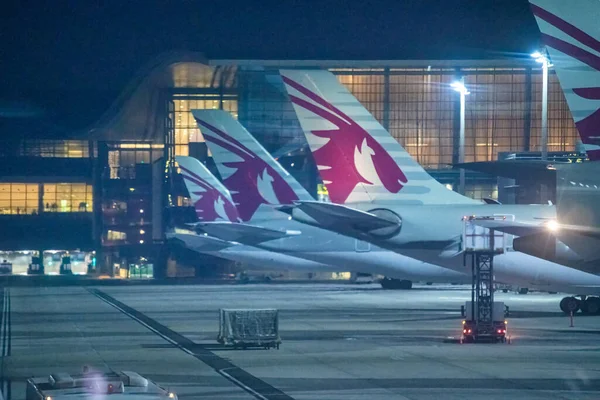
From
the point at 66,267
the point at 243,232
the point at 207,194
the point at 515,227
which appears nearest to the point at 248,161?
the point at 243,232

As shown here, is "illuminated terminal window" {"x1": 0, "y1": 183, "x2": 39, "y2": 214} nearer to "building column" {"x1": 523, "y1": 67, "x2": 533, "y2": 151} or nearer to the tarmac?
"building column" {"x1": 523, "y1": 67, "x2": 533, "y2": 151}

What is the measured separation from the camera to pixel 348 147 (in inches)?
1752

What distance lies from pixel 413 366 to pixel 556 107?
3972 inches

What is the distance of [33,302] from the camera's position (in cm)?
6600

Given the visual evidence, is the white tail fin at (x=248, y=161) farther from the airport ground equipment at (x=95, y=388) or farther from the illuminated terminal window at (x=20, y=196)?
the illuminated terminal window at (x=20, y=196)

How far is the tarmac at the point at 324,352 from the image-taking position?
1017 inches

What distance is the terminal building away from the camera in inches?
4924

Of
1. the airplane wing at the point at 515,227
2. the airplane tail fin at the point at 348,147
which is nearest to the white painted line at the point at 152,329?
the airplane tail fin at the point at 348,147

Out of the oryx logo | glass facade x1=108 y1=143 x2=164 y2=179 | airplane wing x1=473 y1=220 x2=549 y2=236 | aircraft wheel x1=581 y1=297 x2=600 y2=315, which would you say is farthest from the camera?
glass facade x1=108 y1=143 x2=164 y2=179

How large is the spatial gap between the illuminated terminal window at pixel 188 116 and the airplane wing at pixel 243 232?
67676 millimetres

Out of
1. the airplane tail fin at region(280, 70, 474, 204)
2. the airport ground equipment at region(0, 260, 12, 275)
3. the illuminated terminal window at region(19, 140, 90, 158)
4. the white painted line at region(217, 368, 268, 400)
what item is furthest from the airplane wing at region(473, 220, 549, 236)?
the illuminated terminal window at region(19, 140, 90, 158)

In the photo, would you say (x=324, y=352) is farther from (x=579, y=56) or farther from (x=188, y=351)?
(x=579, y=56)

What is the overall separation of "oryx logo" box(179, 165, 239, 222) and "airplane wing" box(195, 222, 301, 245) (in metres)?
15.8

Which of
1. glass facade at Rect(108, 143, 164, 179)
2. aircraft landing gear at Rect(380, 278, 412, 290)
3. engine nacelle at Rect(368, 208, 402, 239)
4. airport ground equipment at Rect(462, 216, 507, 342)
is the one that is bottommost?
aircraft landing gear at Rect(380, 278, 412, 290)
